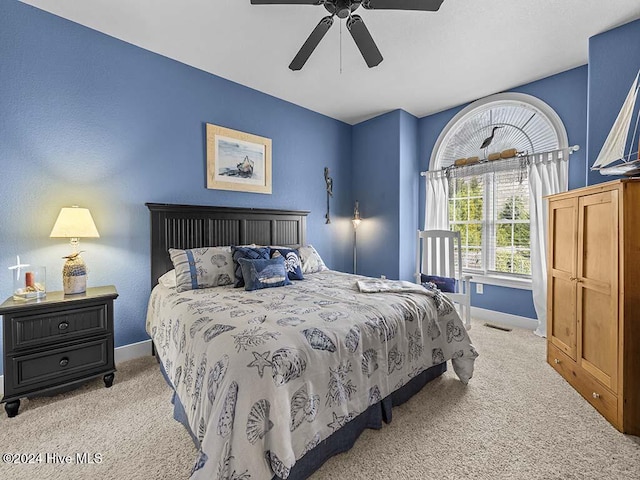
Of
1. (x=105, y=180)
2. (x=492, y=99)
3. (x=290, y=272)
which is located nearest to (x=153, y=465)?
(x=290, y=272)

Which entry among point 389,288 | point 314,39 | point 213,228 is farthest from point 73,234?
point 389,288

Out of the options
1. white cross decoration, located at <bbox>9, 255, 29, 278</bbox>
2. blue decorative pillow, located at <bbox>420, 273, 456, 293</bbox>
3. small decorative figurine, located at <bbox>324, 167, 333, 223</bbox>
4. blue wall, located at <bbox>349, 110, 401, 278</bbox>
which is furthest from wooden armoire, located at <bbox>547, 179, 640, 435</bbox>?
white cross decoration, located at <bbox>9, 255, 29, 278</bbox>

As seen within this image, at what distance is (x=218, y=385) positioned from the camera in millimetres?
1181

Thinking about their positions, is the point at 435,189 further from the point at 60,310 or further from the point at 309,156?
the point at 60,310

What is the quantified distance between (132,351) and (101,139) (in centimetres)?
195

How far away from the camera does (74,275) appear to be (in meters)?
2.20

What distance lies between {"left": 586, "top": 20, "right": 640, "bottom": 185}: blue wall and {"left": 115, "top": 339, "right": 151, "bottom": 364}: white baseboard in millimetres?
4474

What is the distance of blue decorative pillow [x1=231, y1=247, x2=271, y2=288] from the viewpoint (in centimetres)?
258

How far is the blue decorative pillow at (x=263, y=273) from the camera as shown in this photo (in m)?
2.42

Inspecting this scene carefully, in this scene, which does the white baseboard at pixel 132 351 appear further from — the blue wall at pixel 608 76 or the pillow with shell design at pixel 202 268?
the blue wall at pixel 608 76

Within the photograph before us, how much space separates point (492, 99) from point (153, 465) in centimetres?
479

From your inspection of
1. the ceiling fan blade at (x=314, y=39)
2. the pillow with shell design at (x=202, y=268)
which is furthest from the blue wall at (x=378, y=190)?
the pillow with shell design at (x=202, y=268)

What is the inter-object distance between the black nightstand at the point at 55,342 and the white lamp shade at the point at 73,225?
1.53ft

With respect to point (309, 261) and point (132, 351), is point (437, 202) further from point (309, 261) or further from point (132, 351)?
point (132, 351)
